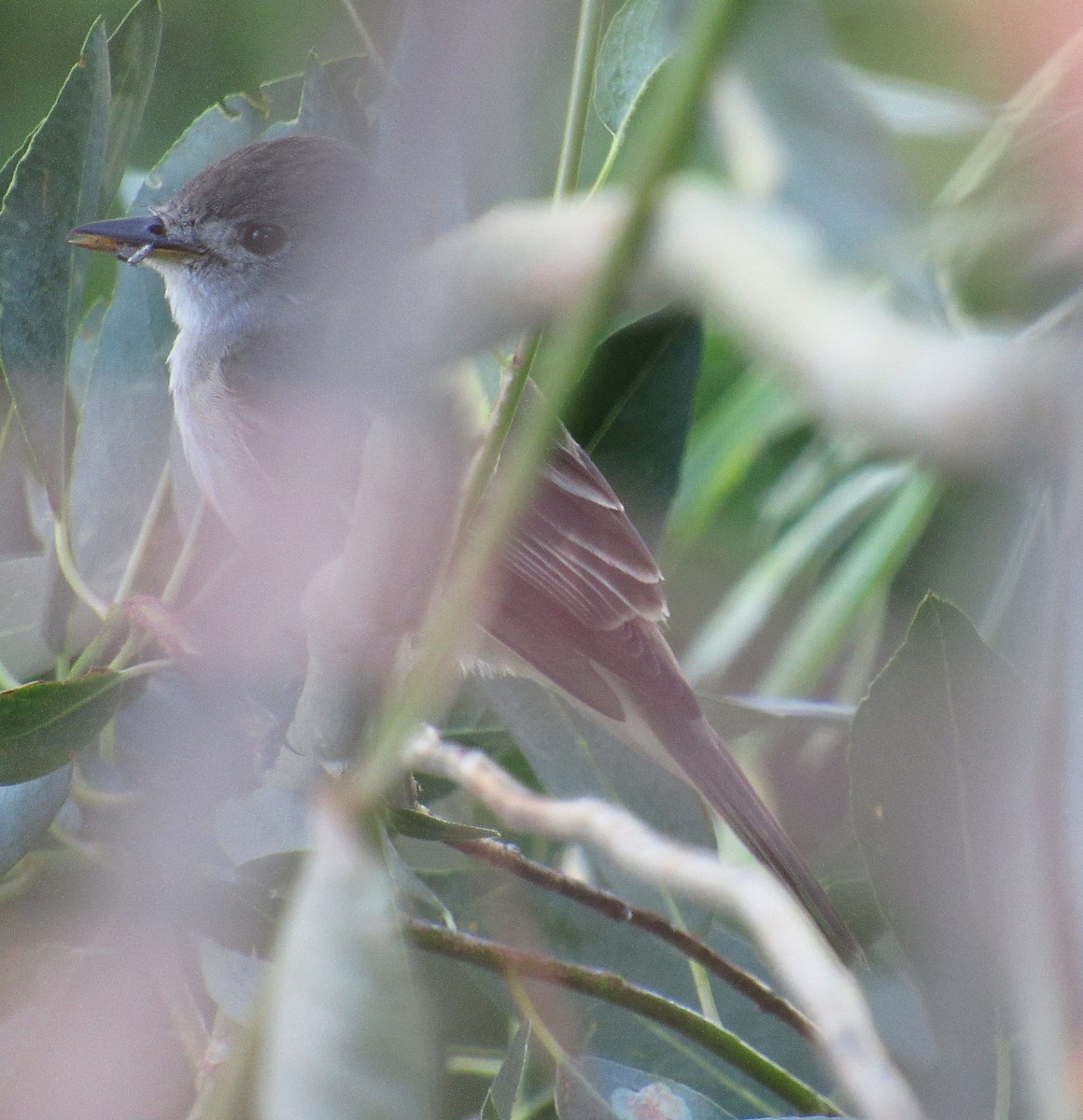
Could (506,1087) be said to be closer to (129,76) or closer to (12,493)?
(12,493)

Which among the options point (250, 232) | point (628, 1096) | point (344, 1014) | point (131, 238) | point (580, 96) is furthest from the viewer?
point (250, 232)

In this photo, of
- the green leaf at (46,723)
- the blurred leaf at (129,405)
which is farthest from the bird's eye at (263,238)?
the green leaf at (46,723)

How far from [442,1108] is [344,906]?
3.28ft

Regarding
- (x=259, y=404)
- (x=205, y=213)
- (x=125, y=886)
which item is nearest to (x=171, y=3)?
(x=205, y=213)

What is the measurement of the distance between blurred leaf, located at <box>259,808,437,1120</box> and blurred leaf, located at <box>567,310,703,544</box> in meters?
1.14

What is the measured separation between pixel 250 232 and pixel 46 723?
1.52 m

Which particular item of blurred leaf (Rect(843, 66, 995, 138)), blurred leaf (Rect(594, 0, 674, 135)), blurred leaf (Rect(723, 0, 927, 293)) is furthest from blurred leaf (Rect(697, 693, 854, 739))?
blurred leaf (Rect(723, 0, 927, 293))

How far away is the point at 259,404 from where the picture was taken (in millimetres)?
2227

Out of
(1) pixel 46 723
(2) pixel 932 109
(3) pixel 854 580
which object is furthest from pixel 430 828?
(3) pixel 854 580

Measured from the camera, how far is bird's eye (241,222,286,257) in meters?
2.53

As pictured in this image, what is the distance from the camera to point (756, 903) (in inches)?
26.8

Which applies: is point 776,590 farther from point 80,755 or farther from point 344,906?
point 344,906

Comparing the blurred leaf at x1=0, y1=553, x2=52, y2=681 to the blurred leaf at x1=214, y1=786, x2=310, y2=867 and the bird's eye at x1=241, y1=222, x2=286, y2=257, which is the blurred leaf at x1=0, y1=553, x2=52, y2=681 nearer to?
the blurred leaf at x1=214, y1=786, x2=310, y2=867

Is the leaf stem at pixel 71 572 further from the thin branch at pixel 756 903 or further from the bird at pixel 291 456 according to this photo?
the thin branch at pixel 756 903
